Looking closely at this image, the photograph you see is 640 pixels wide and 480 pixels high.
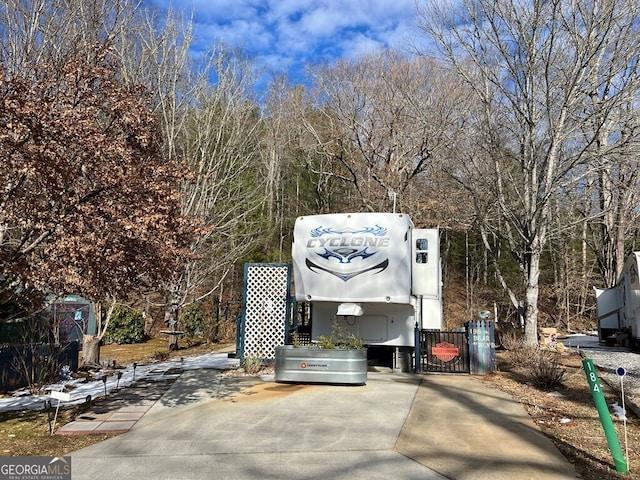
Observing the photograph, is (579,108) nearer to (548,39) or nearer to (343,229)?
(548,39)

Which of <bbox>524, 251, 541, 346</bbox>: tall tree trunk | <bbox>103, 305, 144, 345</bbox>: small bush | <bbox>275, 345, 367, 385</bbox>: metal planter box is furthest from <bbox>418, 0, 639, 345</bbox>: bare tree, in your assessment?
<bbox>103, 305, 144, 345</bbox>: small bush

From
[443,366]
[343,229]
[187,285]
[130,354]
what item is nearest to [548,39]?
[343,229]

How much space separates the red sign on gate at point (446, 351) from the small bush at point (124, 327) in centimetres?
1251

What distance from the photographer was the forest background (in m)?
6.02

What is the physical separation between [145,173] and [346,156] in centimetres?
1923

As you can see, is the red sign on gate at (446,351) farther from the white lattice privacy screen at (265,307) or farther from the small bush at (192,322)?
the small bush at (192,322)

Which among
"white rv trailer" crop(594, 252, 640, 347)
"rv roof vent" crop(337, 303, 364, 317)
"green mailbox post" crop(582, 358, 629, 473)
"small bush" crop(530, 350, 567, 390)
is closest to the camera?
"green mailbox post" crop(582, 358, 629, 473)

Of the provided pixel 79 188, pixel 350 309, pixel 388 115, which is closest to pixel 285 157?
pixel 388 115

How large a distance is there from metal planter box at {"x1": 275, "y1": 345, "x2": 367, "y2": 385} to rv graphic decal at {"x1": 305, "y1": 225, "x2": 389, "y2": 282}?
5.02 ft

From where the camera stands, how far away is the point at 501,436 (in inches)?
241

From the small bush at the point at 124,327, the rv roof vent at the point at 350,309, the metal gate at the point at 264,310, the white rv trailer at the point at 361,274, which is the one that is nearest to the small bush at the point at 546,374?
the white rv trailer at the point at 361,274

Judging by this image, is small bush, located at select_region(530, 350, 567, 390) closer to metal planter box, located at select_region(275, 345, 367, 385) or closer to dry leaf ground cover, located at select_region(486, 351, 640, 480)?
dry leaf ground cover, located at select_region(486, 351, 640, 480)

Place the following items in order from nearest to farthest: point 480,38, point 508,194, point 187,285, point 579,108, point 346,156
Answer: point 579,108, point 480,38, point 508,194, point 187,285, point 346,156

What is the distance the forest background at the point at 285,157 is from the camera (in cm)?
602
